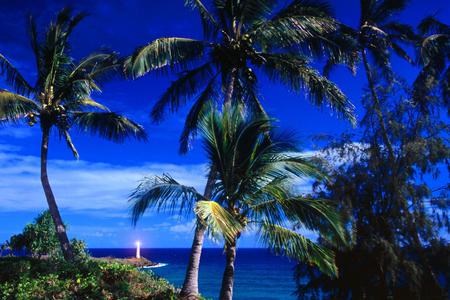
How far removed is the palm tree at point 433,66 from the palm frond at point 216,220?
1149 centimetres

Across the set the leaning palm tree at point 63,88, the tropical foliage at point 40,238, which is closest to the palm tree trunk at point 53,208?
the leaning palm tree at point 63,88

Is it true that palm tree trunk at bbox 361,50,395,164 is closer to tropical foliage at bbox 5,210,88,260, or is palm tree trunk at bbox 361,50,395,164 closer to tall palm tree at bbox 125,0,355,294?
tall palm tree at bbox 125,0,355,294

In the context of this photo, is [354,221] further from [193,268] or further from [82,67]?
[82,67]

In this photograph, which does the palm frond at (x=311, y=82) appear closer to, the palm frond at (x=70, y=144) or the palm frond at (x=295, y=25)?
the palm frond at (x=295, y=25)

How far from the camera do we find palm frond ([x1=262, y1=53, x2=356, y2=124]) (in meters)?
13.7

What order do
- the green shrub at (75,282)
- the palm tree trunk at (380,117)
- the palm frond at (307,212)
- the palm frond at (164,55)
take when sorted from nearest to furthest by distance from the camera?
the palm frond at (307,212) → the green shrub at (75,282) → the palm frond at (164,55) → the palm tree trunk at (380,117)

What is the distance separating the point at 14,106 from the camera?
14.0m

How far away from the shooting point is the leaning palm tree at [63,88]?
15430mm

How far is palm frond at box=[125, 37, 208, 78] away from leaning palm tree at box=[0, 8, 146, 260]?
9.34 feet

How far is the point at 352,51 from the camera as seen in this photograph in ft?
47.2

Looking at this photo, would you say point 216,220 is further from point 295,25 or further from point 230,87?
point 295,25

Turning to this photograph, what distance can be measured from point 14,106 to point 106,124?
2.93 m

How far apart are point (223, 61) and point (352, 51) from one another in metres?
4.16

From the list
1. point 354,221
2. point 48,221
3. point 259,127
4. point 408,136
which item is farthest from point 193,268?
point 48,221
